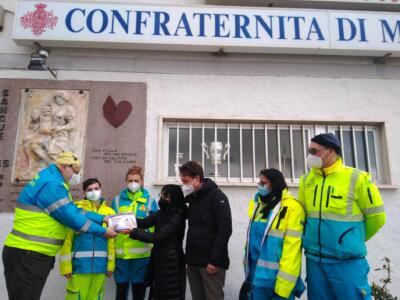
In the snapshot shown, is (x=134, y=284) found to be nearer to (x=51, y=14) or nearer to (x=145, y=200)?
(x=145, y=200)

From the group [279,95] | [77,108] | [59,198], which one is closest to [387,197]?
[279,95]

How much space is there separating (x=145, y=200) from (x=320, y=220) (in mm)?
1922

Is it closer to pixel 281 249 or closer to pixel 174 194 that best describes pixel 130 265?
pixel 174 194

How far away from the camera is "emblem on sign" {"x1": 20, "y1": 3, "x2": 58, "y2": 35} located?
173 inches

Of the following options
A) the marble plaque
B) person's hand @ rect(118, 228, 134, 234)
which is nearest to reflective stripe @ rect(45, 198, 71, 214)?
person's hand @ rect(118, 228, 134, 234)

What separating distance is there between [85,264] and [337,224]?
2.34m

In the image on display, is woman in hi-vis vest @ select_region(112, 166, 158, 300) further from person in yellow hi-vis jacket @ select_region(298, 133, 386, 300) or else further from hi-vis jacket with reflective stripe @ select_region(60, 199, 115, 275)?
person in yellow hi-vis jacket @ select_region(298, 133, 386, 300)

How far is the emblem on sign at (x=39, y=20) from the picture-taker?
4.38 m

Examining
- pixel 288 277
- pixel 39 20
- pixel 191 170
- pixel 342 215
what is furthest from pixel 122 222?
pixel 39 20

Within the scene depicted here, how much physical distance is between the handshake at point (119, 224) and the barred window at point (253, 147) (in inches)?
55.4

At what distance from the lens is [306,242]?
2.63 m

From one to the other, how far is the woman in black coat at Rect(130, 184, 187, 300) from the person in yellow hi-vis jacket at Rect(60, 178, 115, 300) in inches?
18.1

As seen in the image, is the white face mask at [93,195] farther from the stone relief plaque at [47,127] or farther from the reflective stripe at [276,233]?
the reflective stripe at [276,233]

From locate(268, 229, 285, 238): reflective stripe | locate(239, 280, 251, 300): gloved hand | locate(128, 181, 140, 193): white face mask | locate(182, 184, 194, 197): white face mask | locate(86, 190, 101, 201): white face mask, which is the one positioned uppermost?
locate(128, 181, 140, 193): white face mask
